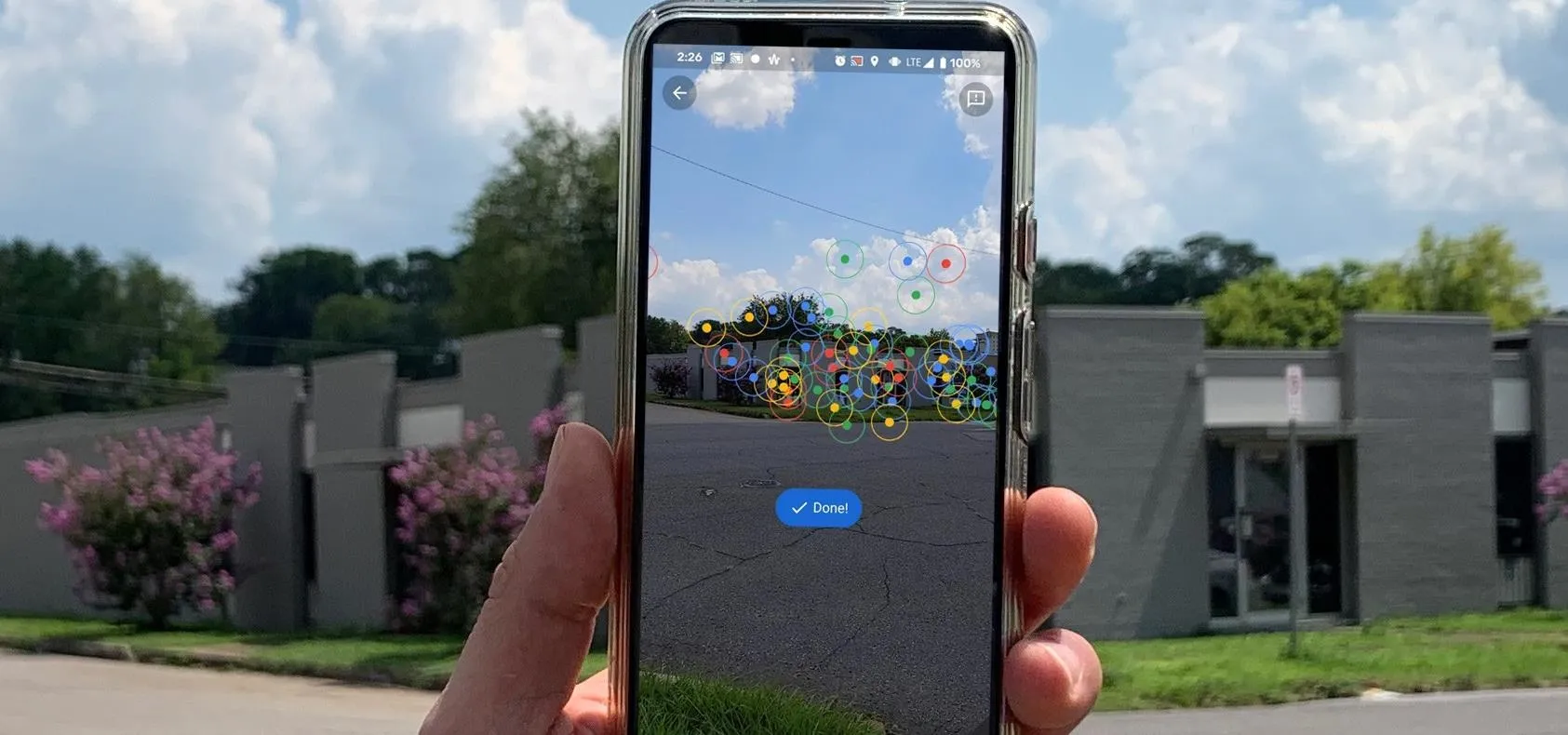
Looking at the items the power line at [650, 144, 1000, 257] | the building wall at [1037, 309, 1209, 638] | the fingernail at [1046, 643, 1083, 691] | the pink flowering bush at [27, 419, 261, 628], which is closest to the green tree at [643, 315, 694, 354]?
the power line at [650, 144, 1000, 257]

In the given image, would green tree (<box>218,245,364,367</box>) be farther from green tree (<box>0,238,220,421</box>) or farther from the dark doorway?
the dark doorway

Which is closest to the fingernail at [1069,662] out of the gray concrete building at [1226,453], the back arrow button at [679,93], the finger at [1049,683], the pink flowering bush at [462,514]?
the finger at [1049,683]

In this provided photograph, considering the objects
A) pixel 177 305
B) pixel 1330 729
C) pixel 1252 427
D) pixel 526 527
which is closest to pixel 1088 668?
pixel 526 527

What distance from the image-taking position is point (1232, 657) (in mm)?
12219

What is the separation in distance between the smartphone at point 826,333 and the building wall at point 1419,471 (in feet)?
48.2

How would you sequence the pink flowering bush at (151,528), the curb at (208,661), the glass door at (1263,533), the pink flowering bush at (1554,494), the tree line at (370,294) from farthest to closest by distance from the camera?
1. the tree line at (370,294)
2. the pink flowering bush at (151,528)
3. the pink flowering bush at (1554,494)
4. the glass door at (1263,533)
5. the curb at (208,661)

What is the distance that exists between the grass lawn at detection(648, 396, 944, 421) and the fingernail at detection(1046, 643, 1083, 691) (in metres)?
0.34

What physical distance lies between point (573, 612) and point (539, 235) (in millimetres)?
23183

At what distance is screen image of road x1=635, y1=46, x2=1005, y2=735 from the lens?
1.88m

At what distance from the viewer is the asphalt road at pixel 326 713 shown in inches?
355

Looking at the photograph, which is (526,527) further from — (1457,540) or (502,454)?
(1457,540)

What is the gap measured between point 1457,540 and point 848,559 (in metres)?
15.6
